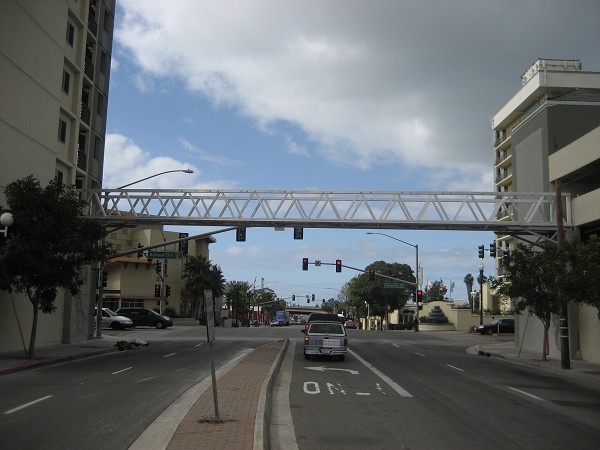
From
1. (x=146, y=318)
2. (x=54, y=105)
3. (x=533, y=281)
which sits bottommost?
(x=146, y=318)

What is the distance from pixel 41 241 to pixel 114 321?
2627 centimetres

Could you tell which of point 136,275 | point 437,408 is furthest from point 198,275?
point 437,408

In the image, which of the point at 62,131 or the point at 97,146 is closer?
the point at 62,131

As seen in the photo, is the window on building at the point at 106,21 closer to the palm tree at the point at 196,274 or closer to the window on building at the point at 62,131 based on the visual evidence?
the window on building at the point at 62,131

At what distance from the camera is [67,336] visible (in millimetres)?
30000

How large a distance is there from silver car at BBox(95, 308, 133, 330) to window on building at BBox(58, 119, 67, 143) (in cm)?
1928

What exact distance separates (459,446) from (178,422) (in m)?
4.35

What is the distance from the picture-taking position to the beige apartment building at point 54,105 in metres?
24.1

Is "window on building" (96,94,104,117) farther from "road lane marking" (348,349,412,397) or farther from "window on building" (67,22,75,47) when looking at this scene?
"road lane marking" (348,349,412,397)

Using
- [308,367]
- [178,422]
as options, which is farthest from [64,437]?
[308,367]

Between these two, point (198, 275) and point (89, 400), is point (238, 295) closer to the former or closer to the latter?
point (198, 275)

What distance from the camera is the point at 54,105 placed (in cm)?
2811

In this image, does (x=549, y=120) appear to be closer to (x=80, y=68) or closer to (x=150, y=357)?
(x=150, y=357)

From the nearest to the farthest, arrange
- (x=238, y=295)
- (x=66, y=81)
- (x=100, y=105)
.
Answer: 1. (x=66, y=81)
2. (x=100, y=105)
3. (x=238, y=295)
